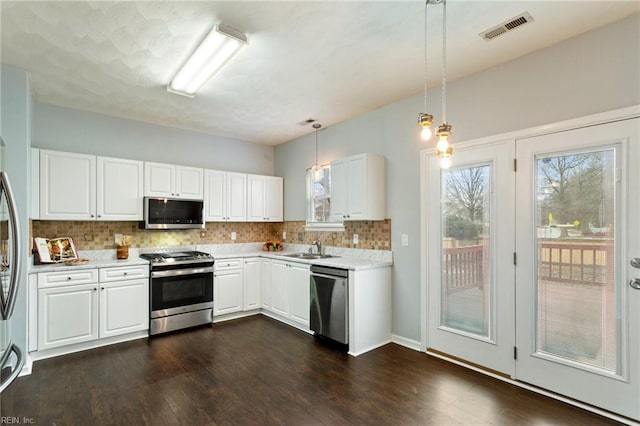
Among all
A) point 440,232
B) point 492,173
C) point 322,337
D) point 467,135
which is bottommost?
point 322,337

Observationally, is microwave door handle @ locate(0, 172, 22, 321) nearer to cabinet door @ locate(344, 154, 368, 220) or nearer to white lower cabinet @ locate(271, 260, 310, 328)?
white lower cabinet @ locate(271, 260, 310, 328)

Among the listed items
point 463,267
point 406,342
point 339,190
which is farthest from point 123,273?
point 463,267

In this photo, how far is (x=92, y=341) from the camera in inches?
143

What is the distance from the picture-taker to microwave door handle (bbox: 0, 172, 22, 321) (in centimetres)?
180

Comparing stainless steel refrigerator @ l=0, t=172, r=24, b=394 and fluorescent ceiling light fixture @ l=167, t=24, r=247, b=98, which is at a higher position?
fluorescent ceiling light fixture @ l=167, t=24, r=247, b=98

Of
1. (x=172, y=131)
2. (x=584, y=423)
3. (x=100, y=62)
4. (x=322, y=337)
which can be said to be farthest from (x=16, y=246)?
(x=584, y=423)

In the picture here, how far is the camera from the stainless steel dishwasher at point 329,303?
354cm

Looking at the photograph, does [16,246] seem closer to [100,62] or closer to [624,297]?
[100,62]

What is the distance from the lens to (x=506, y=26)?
237cm

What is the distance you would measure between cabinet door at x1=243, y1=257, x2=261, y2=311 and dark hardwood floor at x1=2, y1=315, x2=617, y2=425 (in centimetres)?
119

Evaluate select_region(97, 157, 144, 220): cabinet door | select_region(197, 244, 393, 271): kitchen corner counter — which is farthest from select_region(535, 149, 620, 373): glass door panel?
select_region(97, 157, 144, 220): cabinet door

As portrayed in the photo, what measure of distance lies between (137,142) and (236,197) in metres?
1.53

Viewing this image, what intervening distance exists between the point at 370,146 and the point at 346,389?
275 cm

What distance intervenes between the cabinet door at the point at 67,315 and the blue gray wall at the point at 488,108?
3349mm
